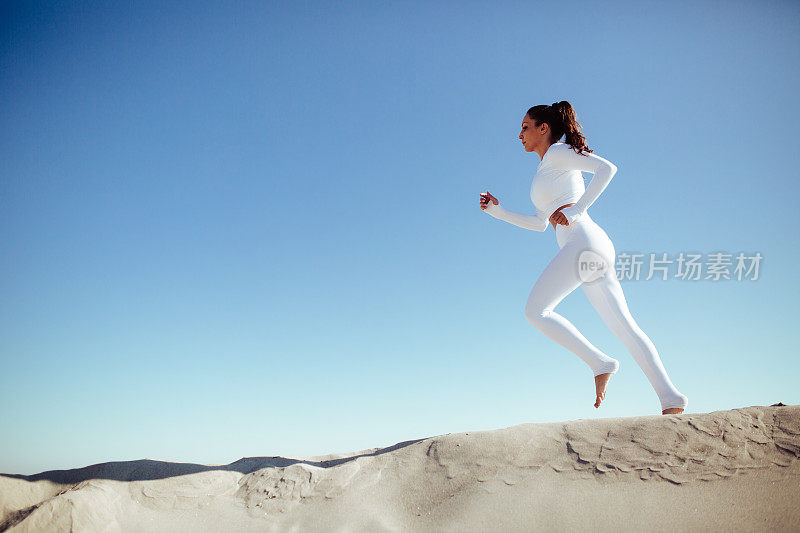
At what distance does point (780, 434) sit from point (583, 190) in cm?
269

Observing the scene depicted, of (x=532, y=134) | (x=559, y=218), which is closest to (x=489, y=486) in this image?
(x=559, y=218)

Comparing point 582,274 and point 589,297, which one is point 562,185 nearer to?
point 582,274

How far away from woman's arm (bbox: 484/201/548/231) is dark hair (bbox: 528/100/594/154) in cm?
85

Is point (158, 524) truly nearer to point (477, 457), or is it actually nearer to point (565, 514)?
Result: point (477, 457)

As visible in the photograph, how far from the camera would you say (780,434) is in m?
3.59

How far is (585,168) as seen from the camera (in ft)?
15.5

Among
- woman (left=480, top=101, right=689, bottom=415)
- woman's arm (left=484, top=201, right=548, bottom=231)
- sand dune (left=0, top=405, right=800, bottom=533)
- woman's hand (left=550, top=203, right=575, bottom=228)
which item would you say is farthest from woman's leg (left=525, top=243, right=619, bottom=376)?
sand dune (left=0, top=405, right=800, bottom=533)

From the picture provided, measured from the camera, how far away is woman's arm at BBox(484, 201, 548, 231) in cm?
525

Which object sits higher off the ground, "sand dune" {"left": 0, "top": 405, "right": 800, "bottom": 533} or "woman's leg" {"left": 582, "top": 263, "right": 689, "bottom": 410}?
"woman's leg" {"left": 582, "top": 263, "right": 689, "bottom": 410}

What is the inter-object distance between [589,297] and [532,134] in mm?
1870

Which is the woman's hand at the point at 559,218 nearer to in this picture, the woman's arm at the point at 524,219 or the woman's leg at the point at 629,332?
the woman's arm at the point at 524,219

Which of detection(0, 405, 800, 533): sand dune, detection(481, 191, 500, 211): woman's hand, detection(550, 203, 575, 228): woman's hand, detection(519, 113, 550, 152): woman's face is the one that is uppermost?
detection(519, 113, 550, 152): woman's face

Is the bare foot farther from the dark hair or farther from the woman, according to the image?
the dark hair

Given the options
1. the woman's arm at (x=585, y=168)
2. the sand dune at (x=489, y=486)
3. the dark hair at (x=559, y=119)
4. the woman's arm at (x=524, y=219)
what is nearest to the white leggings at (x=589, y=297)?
the woman's arm at (x=585, y=168)
